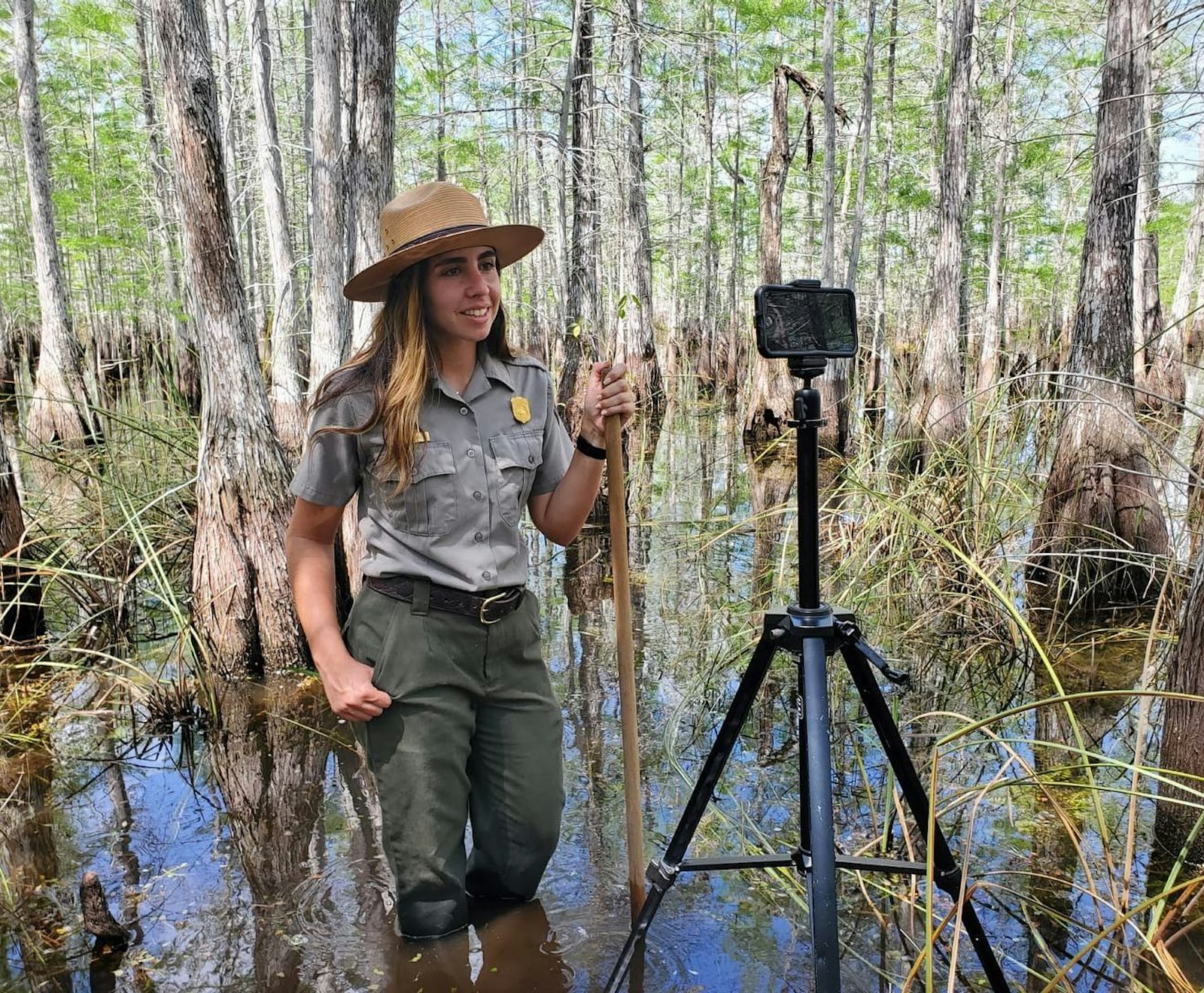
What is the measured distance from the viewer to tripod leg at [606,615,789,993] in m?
1.68

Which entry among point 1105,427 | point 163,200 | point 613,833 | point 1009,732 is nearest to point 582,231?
point 1105,427

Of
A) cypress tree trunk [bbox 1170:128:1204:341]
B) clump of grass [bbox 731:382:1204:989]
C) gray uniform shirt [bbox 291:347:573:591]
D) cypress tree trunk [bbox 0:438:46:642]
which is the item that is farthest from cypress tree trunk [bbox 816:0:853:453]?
gray uniform shirt [bbox 291:347:573:591]

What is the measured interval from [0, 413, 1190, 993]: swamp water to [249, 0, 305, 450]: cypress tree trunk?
4276mm

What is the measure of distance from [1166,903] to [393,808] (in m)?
1.92

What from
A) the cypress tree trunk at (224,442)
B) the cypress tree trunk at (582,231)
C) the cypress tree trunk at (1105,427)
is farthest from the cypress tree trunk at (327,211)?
the cypress tree trunk at (1105,427)

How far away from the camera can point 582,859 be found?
2660 mm

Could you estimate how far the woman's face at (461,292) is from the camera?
2018 mm

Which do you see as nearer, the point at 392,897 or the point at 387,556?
the point at 387,556

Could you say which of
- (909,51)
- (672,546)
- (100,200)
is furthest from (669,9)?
(672,546)

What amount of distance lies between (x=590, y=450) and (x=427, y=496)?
0.39m

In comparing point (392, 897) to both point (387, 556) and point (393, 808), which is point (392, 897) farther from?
point (387, 556)

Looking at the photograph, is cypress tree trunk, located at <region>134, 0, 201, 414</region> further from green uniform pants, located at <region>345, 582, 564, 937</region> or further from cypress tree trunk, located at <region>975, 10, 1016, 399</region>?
cypress tree trunk, located at <region>975, 10, 1016, 399</region>

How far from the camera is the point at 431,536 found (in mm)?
2010

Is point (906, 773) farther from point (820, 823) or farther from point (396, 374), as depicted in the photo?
point (396, 374)
